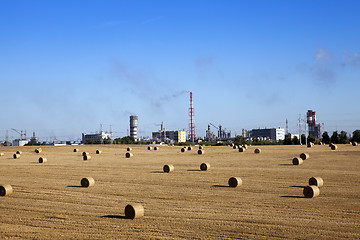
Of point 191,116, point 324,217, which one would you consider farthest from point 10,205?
point 191,116

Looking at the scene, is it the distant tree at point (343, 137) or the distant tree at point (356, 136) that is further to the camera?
the distant tree at point (343, 137)

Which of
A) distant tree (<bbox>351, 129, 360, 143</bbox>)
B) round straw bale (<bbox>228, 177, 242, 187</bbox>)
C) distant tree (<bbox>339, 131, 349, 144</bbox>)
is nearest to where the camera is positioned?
round straw bale (<bbox>228, 177, 242, 187</bbox>)

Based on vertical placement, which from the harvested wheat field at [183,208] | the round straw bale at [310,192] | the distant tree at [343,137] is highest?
the distant tree at [343,137]

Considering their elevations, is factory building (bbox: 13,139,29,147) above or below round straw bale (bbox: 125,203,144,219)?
above

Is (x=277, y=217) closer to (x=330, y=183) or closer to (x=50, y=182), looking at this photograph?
(x=330, y=183)

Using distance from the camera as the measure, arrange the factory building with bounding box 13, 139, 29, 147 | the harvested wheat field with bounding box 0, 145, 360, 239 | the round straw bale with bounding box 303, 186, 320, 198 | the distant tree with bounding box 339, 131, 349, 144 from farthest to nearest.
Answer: the factory building with bounding box 13, 139, 29, 147, the distant tree with bounding box 339, 131, 349, 144, the round straw bale with bounding box 303, 186, 320, 198, the harvested wheat field with bounding box 0, 145, 360, 239

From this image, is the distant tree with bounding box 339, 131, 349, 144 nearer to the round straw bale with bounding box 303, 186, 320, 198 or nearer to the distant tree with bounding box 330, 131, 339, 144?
the distant tree with bounding box 330, 131, 339, 144

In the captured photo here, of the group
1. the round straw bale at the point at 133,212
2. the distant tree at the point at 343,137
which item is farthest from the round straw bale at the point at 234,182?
the distant tree at the point at 343,137

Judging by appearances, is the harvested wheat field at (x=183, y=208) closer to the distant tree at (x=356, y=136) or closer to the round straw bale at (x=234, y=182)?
the round straw bale at (x=234, y=182)

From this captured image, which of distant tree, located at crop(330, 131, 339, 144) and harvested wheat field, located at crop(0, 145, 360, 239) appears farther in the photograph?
distant tree, located at crop(330, 131, 339, 144)

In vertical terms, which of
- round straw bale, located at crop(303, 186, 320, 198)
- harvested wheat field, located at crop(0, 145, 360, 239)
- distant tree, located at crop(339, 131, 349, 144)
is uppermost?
distant tree, located at crop(339, 131, 349, 144)

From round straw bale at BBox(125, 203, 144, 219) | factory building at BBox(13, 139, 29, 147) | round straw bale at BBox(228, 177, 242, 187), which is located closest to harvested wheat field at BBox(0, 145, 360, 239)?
round straw bale at BBox(125, 203, 144, 219)

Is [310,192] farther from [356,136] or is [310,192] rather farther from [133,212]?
[356,136]

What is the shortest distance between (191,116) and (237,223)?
542 ft
